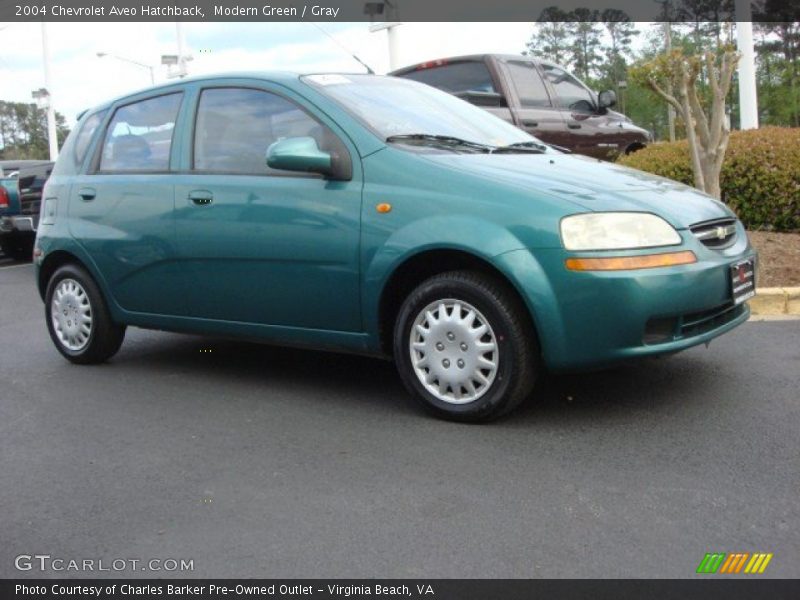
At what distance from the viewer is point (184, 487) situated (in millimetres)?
3766

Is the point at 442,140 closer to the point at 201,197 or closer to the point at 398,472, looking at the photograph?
the point at 201,197

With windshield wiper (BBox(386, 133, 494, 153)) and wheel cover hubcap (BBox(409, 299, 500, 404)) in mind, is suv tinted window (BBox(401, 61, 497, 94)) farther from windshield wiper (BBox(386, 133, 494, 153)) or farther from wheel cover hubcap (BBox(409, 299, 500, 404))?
wheel cover hubcap (BBox(409, 299, 500, 404))

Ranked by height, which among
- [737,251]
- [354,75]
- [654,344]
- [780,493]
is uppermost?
[354,75]

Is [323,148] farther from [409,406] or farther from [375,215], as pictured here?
[409,406]

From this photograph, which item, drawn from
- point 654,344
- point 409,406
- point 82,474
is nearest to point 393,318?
point 409,406

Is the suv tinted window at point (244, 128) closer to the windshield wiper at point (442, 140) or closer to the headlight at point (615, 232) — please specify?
the windshield wiper at point (442, 140)

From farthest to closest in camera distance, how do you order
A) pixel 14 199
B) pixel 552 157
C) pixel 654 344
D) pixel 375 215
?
pixel 14 199, pixel 552 157, pixel 375 215, pixel 654 344

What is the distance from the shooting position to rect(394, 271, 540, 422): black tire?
417 cm

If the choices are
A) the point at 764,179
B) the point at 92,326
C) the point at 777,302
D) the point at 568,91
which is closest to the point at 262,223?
the point at 92,326

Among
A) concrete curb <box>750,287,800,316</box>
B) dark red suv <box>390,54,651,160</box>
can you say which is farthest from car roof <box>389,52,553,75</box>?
concrete curb <box>750,287,800,316</box>

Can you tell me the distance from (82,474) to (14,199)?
9960mm

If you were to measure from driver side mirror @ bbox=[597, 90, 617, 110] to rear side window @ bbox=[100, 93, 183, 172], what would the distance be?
19.5 ft

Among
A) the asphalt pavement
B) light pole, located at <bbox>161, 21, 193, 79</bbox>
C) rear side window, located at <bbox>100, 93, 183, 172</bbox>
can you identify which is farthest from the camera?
light pole, located at <bbox>161, 21, 193, 79</bbox>
